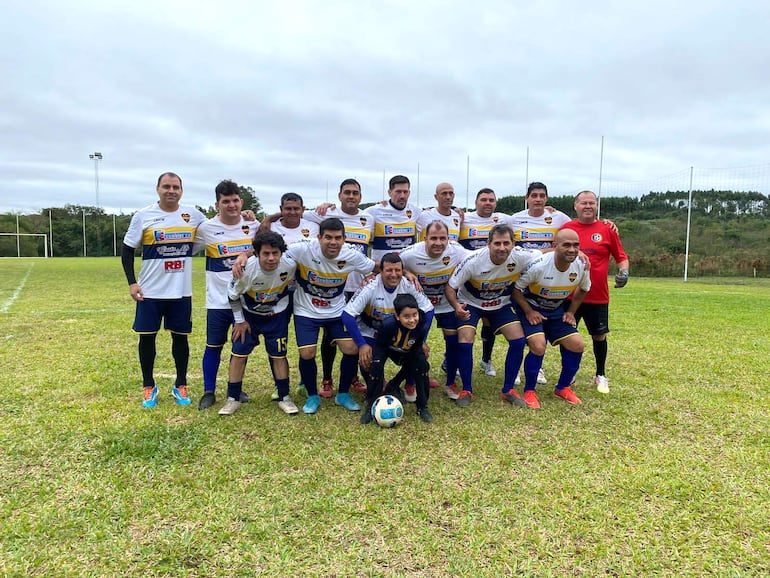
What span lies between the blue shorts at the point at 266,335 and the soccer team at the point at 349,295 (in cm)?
1

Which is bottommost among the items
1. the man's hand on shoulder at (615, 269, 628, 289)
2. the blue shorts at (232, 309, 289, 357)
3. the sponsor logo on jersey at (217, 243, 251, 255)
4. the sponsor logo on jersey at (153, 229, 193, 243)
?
the blue shorts at (232, 309, 289, 357)

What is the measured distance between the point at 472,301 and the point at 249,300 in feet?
6.97

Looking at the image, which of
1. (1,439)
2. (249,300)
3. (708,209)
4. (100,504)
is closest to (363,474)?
(100,504)

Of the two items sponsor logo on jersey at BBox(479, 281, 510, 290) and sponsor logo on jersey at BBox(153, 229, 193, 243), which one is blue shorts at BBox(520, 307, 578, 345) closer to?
sponsor logo on jersey at BBox(479, 281, 510, 290)

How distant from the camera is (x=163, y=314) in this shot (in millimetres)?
4504

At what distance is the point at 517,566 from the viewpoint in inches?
89.7

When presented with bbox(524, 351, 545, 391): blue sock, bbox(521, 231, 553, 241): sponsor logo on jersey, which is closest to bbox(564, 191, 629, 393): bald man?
bbox(521, 231, 553, 241): sponsor logo on jersey

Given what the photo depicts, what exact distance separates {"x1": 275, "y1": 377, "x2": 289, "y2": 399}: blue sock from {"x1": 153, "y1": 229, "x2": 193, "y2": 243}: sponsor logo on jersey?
5.08 feet

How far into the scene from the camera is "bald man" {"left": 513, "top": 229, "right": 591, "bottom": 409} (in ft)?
14.9

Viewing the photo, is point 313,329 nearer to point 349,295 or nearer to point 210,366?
point 349,295

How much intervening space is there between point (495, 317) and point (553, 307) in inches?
22.7

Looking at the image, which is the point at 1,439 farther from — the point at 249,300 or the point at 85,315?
the point at 85,315

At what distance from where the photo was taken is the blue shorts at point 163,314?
437cm

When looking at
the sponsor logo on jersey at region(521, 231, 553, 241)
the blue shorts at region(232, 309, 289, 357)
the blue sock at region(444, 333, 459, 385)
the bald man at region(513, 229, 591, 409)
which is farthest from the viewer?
the sponsor logo on jersey at region(521, 231, 553, 241)
